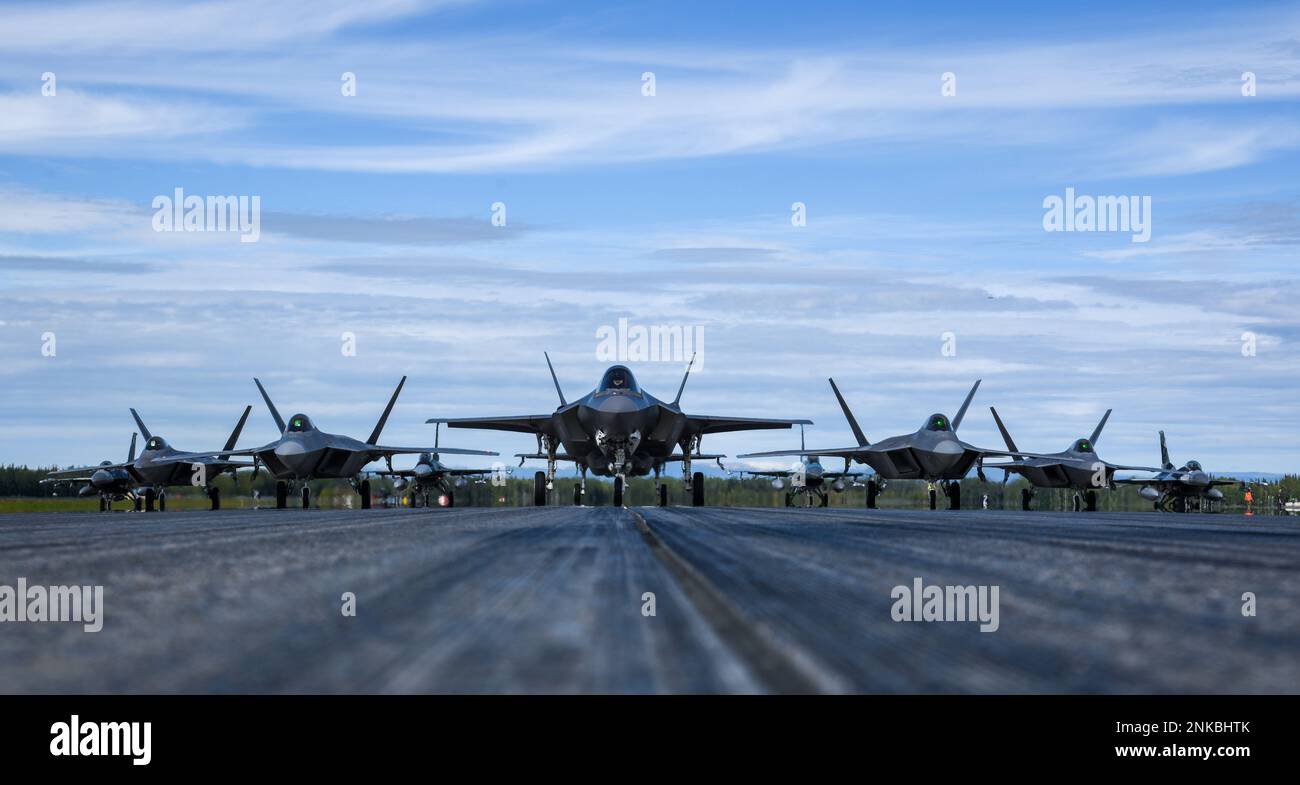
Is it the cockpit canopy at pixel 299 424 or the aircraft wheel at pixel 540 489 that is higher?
the cockpit canopy at pixel 299 424

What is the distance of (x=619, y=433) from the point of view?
Result: 109ft

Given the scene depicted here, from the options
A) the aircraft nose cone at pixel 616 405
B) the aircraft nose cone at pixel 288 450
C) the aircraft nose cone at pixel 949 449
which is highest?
the aircraft nose cone at pixel 616 405

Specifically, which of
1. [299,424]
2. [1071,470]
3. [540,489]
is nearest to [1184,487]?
[1071,470]

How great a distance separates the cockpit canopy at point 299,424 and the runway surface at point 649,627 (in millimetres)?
32605

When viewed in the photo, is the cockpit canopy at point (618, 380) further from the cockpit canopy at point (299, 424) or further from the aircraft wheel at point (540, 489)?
the cockpit canopy at point (299, 424)

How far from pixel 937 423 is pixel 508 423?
15212 millimetres

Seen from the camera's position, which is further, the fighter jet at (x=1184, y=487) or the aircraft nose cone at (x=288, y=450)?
the fighter jet at (x=1184, y=487)

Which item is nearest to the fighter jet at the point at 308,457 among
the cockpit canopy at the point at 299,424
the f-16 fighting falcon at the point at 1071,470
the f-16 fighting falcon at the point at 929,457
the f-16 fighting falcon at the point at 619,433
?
the cockpit canopy at the point at 299,424

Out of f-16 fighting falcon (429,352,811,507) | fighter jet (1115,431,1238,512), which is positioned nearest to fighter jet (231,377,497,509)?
f-16 fighting falcon (429,352,811,507)

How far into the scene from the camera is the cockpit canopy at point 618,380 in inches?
1353

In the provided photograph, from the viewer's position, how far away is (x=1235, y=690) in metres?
2.99

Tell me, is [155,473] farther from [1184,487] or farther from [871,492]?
[1184,487]

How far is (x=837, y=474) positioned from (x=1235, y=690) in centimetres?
7970
